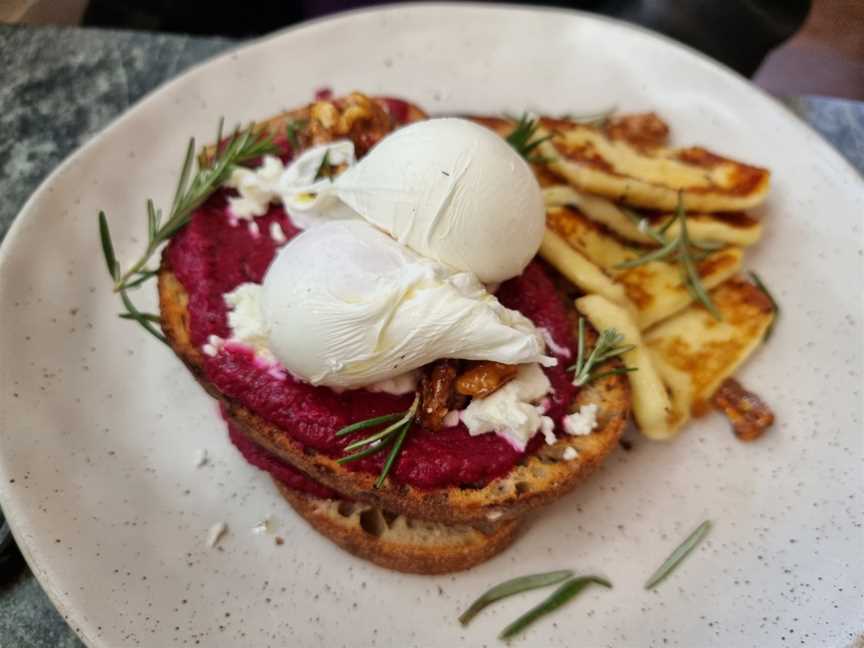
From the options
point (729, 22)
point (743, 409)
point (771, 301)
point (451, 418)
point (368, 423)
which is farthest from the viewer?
point (729, 22)

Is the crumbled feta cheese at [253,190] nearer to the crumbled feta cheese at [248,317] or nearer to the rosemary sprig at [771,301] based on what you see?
the crumbled feta cheese at [248,317]

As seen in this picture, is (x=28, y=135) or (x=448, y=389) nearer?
(x=448, y=389)

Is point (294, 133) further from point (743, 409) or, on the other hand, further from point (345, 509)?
point (743, 409)

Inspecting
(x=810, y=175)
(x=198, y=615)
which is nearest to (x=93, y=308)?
(x=198, y=615)

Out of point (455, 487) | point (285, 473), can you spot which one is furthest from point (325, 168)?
point (455, 487)

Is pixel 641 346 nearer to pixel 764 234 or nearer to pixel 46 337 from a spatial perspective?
pixel 764 234

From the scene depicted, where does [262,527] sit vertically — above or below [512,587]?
below
